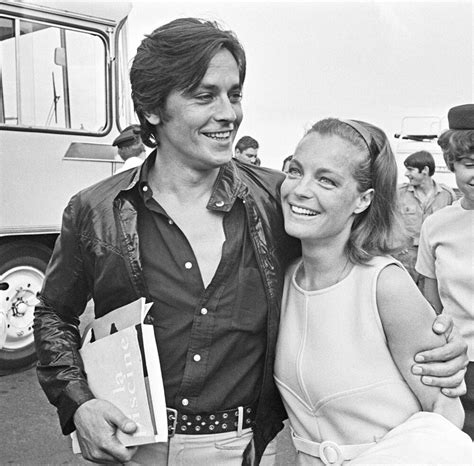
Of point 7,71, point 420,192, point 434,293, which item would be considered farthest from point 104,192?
point 420,192

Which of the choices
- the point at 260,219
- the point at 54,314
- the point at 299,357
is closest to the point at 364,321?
the point at 299,357

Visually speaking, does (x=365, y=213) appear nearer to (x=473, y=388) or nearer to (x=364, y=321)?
(x=364, y=321)

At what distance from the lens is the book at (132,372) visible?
1.61m

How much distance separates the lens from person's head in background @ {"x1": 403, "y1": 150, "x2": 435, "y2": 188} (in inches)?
242

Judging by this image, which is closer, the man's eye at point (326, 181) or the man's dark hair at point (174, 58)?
the man's eye at point (326, 181)

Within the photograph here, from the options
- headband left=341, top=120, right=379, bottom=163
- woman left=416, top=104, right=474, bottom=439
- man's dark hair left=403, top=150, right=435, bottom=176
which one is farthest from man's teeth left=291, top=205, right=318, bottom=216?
man's dark hair left=403, top=150, right=435, bottom=176

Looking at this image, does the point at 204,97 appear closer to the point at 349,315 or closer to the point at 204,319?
the point at 204,319

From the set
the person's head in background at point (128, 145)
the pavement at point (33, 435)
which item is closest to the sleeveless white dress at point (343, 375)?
the pavement at point (33, 435)

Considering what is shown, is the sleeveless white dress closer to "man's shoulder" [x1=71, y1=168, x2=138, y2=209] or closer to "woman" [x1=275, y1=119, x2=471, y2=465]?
"woman" [x1=275, y1=119, x2=471, y2=465]

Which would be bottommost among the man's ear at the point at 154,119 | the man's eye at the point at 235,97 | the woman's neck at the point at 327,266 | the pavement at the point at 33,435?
the pavement at the point at 33,435

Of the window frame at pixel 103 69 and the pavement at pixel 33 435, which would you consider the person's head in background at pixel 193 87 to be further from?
the window frame at pixel 103 69

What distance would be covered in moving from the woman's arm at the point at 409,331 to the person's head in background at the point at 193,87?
0.60 m

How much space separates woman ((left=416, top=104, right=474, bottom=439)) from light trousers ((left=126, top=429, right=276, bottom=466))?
3.18 feet

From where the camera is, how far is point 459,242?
95.4 inches
